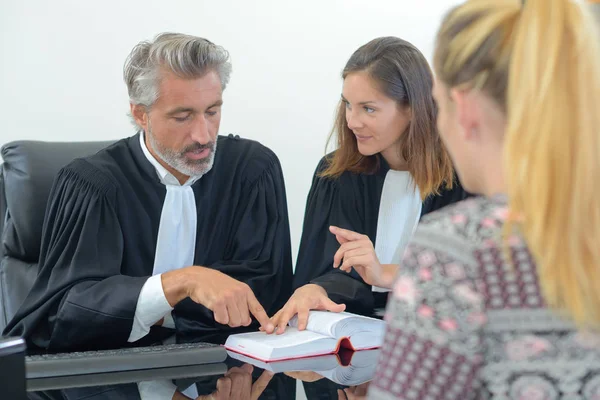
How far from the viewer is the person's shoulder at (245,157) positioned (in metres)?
3.04

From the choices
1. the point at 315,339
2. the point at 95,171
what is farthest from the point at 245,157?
the point at 315,339

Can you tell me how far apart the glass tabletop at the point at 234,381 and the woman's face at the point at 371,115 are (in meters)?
1.13

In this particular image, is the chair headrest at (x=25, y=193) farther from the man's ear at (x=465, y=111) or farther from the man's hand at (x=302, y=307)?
the man's ear at (x=465, y=111)

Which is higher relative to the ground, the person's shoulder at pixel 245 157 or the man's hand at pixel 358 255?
the person's shoulder at pixel 245 157

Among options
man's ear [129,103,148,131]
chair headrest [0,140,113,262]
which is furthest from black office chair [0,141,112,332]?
man's ear [129,103,148,131]

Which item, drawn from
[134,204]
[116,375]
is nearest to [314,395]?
[116,375]

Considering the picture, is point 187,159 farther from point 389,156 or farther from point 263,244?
point 389,156

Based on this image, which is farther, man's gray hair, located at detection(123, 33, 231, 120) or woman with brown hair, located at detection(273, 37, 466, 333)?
woman with brown hair, located at detection(273, 37, 466, 333)

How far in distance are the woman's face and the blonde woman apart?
6.45 ft

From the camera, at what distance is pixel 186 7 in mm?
4172

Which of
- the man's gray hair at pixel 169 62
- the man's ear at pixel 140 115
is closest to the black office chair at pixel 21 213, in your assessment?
the man's ear at pixel 140 115

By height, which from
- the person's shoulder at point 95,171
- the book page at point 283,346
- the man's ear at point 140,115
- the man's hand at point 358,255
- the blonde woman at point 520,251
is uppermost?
the blonde woman at point 520,251

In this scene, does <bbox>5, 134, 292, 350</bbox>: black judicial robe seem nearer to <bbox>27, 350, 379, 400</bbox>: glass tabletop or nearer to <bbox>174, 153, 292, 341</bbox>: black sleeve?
<bbox>174, 153, 292, 341</bbox>: black sleeve

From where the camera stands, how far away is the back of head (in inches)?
120
